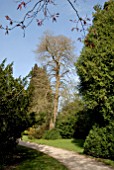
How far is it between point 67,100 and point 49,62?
5.81 m

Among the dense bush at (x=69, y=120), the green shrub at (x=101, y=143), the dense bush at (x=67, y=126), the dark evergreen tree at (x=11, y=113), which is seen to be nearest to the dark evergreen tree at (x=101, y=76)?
the green shrub at (x=101, y=143)

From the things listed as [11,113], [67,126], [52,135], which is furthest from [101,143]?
[52,135]

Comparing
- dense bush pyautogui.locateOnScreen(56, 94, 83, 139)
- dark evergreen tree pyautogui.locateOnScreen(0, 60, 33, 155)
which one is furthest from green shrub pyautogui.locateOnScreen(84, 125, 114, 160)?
dense bush pyautogui.locateOnScreen(56, 94, 83, 139)

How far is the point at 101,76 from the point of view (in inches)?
617

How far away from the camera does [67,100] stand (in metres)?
34.9

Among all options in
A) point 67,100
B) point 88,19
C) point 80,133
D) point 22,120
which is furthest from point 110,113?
point 67,100

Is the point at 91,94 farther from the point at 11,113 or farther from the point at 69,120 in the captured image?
the point at 69,120

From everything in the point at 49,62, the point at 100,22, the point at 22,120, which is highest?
the point at 49,62

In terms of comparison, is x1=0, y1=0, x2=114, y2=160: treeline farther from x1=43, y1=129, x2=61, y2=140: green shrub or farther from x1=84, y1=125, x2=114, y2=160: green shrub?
x1=43, y1=129, x2=61, y2=140: green shrub

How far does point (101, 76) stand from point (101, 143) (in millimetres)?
3853

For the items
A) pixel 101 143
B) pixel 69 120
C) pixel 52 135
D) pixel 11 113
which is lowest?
pixel 101 143

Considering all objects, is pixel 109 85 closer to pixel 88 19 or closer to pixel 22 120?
pixel 22 120

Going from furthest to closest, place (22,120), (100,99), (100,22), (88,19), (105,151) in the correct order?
(100,22) → (100,99) → (105,151) → (22,120) → (88,19)

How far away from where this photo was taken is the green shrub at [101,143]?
572 inches
